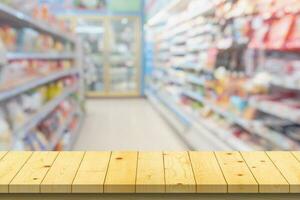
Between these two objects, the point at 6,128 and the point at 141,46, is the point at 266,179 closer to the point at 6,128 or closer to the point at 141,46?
the point at 6,128

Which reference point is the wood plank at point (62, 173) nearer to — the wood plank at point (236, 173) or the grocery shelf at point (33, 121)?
the wood plank at point (236, 173)

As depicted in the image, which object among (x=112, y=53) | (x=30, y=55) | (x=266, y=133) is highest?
(x=30, y=55)

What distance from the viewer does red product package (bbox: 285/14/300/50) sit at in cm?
282

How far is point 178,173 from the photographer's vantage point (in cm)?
130

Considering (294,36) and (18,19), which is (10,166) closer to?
(294,36)

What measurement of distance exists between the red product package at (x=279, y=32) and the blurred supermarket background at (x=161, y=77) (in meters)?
0.01

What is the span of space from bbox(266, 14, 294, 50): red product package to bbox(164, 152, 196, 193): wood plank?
1818mm

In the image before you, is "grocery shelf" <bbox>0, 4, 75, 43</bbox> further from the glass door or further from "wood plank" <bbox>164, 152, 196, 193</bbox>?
the glass door

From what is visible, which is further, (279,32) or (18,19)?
(18,19)

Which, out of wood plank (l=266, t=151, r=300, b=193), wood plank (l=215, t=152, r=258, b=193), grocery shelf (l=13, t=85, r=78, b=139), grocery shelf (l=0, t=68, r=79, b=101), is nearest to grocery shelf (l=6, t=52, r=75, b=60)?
grocery shelf (l=0, t=68, r=79, b=101)

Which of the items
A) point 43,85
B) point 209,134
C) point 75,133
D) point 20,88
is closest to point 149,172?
point 20,88

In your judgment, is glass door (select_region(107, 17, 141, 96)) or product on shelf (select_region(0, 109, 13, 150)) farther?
glass door (select_region(107, 17, 141, 96))

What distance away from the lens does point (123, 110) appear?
349 inches

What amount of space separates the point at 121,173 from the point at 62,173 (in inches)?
7.0
